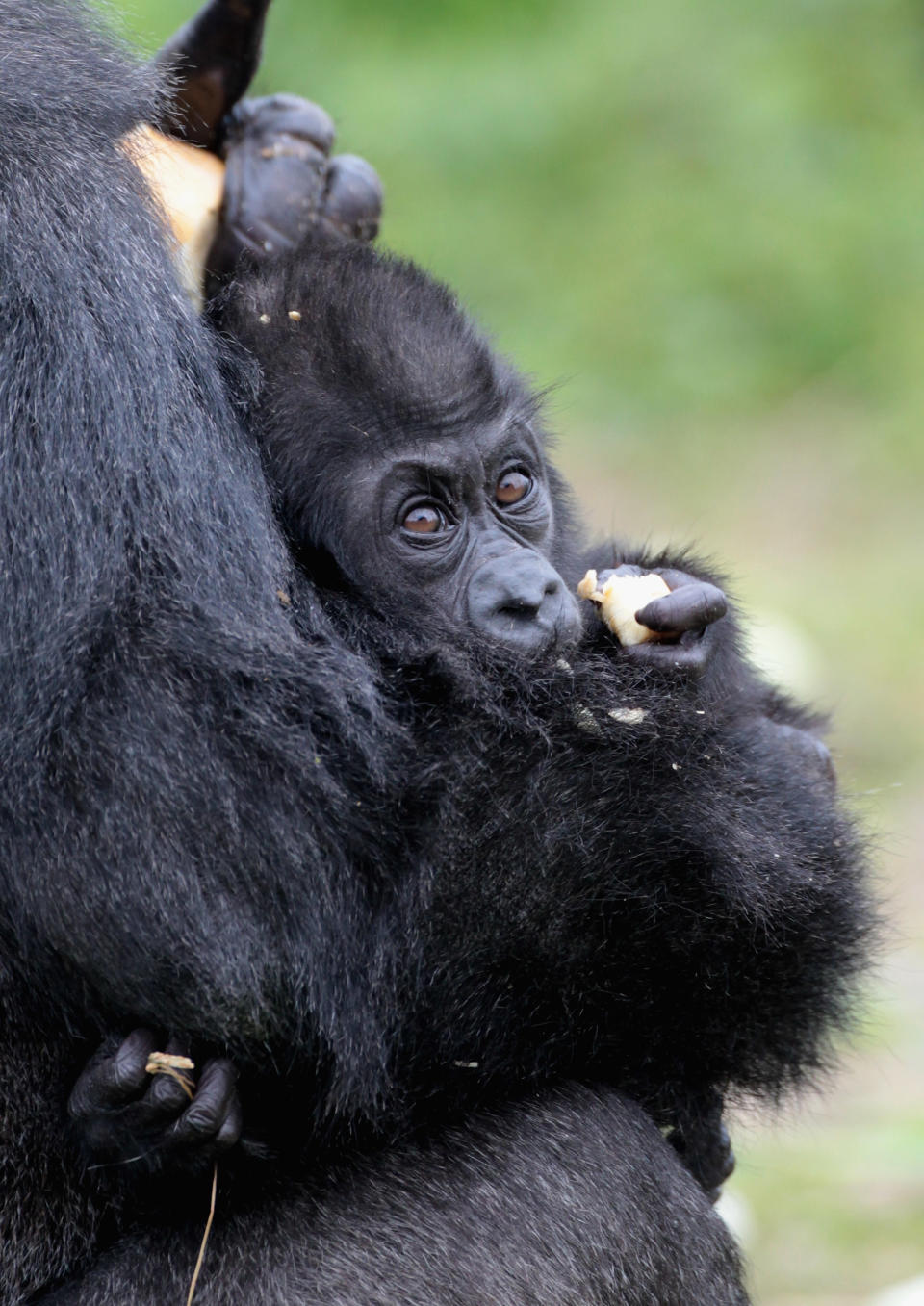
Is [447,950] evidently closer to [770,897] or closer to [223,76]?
[770,897]

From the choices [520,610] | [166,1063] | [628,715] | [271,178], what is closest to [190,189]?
[271,178]

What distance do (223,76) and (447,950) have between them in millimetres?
2040

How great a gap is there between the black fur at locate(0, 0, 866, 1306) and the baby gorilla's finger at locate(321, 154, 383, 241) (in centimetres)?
72

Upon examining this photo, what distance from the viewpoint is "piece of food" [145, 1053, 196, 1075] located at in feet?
7.80

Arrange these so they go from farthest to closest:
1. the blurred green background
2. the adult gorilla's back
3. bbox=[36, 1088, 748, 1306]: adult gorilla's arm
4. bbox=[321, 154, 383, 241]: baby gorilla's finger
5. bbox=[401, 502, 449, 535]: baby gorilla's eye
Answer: the blurred green background
bbox=[321, 154, 383, 241]: baby gorilla's finger
bbox=[401, 502, 449, 535]: baby gorilla's eye
bbox=[36, 1088, 748, 1306]: adult gorilla's arm
the adult gorilla's back

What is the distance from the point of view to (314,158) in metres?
3.48

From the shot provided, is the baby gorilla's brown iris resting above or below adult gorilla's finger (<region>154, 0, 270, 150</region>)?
below

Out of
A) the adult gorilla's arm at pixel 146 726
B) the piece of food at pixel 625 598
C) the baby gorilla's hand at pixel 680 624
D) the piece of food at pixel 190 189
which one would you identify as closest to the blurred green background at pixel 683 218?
the piece of food at pixel 190 189

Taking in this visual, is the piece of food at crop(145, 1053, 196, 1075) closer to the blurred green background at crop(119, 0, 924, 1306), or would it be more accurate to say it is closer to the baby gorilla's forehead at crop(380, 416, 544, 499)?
the baby gorilla's forehead at crop(380, 416, 544, 499)

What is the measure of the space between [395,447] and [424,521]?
0.14 meters

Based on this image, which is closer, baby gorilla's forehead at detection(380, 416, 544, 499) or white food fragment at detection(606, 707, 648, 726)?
white food fragment at detection(606, 707, 648, 726)

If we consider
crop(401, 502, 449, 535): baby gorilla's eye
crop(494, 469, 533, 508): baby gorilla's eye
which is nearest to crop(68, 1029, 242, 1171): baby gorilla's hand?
crop(401, 502, 449, 535): baby gorilla's eye

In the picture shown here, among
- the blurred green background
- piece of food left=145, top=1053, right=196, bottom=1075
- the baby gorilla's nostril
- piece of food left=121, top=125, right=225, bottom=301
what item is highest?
the blurred green background

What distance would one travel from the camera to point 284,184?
11.2 feet
